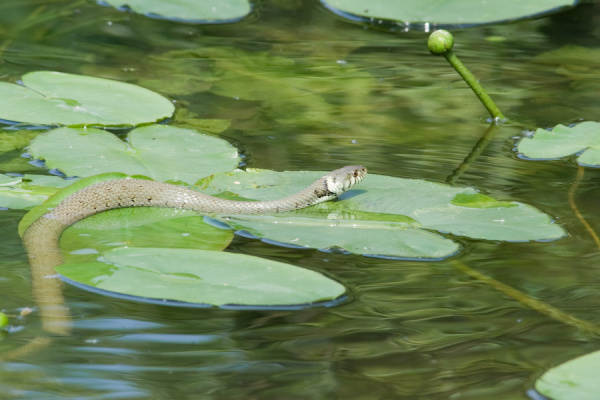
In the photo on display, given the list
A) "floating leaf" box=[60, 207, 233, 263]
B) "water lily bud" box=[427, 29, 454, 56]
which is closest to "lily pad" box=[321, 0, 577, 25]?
"water lily bud" box=[427, 29, 454, 56]

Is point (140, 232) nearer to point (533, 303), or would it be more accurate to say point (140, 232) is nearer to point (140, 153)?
point (140, 153)

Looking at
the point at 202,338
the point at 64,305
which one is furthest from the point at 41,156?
the point at 202,338

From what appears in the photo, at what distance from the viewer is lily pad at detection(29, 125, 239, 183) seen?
4246 millimetres

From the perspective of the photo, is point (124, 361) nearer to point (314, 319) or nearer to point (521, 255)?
point (314, 319)

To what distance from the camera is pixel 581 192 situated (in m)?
4.17

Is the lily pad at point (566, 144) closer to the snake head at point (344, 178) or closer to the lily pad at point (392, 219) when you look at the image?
the lily pad at point (392, 219)

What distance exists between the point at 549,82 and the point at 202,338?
4.13m

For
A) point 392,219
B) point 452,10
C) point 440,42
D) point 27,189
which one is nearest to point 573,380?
point 392,219

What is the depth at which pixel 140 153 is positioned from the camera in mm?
4414

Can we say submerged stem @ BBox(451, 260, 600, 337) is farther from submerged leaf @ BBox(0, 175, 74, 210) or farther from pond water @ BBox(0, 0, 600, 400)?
submerged leaf @ BBox(0, 175, 74, 210)

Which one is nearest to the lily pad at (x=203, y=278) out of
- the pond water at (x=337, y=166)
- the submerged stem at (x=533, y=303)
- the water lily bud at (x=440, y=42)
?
the pond water at (x=337, y=166)

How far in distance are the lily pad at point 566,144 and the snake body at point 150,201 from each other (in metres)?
1.15

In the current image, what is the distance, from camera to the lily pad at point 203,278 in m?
2.92

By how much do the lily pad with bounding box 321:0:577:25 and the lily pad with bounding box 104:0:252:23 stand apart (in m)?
1.05
